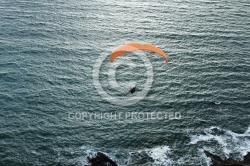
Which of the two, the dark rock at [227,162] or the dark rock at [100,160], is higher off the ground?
the dark rock at [100,160]

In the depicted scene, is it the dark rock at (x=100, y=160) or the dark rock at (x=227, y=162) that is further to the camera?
the dark rock at (x=227, y=162)

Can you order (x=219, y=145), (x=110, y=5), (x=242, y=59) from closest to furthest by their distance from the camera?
(x=219, y=145) → (x=242, y=59) → (x=110, y=5)

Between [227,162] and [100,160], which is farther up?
[100,160]

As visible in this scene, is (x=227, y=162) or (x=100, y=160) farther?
(x=227, y=162)

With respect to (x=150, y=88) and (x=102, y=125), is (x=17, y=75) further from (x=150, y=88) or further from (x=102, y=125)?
(x=150, y=88)

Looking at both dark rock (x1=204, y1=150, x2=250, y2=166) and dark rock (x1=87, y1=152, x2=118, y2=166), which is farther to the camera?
dark rock (x1=204, y1=150, x2=250, y2=166)

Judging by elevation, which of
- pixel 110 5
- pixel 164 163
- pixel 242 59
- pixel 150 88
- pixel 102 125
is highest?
pixel 110 5

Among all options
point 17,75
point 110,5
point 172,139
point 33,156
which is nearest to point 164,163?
point 172,139

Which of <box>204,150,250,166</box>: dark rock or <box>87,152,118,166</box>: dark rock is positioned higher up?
<box>87,152,118,166</box>: dark rock
